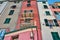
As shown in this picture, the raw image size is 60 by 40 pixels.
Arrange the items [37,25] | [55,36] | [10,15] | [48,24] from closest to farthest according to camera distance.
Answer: [55,36], [48,24], [37,25], [10,15]

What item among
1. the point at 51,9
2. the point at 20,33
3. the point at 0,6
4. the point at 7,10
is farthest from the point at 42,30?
the point at 0,6

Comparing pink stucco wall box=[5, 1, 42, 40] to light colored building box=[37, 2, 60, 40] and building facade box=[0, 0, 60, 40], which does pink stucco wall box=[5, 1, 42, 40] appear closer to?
building facade box=[0, 0, 60, 40]

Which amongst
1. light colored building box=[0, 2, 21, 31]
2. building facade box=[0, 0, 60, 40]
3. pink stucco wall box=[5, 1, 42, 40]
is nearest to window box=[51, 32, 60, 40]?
building facade box=[0, 0, 60, 40]

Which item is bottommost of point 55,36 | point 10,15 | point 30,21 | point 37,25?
point 55,36

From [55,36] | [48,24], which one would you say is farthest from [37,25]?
[55,36]

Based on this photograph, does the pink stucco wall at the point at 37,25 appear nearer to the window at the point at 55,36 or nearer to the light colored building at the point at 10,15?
the light colored building at the point at 10,15

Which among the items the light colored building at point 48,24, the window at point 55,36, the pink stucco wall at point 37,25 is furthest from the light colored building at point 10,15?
the window at point 55,36

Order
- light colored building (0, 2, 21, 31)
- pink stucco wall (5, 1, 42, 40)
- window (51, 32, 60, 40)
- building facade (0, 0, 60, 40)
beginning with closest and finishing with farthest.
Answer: pink stucco wall (5, 1, 42, 40)
building facade (0, 0, 60, 40)
window (51, 32, 60, 40)
light colored building (0, 2, 21, 31)

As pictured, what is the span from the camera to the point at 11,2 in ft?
103

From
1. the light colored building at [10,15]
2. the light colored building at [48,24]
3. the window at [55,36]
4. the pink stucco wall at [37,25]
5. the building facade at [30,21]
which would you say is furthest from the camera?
the light colored building at [10,15]

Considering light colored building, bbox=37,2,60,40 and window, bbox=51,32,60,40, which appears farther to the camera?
light colored building, bbox=37,2,60,40

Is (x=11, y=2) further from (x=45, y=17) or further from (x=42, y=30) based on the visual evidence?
(x=42, y=30)

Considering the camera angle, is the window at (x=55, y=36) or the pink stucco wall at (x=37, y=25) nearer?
the pink stucco wall at (x=37, y=25)

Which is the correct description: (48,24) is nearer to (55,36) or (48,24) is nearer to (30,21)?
(55,36)
